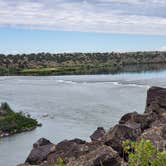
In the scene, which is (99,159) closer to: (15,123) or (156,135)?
(156,135)

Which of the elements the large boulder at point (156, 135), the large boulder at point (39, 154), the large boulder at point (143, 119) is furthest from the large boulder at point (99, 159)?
the large boulder at point (143, 119)

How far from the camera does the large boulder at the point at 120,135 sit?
2148 centimetres

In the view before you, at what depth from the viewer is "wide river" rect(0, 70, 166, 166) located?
50.6m

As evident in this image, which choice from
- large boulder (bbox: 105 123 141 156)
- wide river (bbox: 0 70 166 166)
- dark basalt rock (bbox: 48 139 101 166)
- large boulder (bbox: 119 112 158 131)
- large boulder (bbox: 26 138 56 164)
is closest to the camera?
dark basalt rock (bbox: 48 139 101 166)

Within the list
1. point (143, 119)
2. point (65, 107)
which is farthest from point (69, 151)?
point (65, 107)

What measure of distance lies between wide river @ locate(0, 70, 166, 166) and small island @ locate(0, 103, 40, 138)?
1476 mm

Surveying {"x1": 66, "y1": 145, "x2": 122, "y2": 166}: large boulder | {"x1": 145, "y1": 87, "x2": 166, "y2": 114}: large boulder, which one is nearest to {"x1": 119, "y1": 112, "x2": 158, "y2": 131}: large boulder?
{"x1": 145, "y1": 87, "x2": 166, "y2": 114}: large boulder

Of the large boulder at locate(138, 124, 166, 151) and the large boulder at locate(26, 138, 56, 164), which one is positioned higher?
the large boulder at locate(138, 124, 166, 151)

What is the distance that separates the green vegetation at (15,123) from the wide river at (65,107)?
1612 mm

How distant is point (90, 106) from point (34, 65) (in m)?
115

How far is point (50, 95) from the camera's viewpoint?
89.1 m

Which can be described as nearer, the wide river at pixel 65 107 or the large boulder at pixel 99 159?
the large boulder at pixel 99 159

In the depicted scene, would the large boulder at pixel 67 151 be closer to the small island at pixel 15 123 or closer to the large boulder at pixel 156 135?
the large boulder at pixel 156 135

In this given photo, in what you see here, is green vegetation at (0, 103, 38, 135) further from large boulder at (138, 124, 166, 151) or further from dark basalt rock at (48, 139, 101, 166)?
large boulder at (138, 124, 166, 151)
